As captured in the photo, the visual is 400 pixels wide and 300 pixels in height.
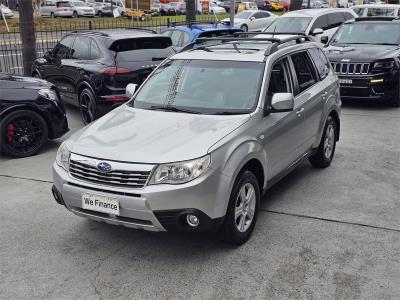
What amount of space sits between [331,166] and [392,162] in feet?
2.83

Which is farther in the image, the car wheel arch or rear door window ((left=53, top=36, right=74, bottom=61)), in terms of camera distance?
rear door window ((left=53, top=36, right=74, bottom=61))

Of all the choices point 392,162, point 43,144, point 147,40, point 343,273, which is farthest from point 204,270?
point 147,40

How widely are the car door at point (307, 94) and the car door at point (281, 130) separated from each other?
12 cm

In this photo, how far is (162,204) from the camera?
3838mm

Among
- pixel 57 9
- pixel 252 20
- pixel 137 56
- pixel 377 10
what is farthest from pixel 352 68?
pixel 57 9

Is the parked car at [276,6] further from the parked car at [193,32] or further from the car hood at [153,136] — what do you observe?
the car hood at [153,136]

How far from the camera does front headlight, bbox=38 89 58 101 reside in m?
7.68

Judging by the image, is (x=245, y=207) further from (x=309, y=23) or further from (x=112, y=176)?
(x=309, y=23)

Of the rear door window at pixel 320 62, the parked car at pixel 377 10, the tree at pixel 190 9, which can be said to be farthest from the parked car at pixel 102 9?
the rear door window at pixel 320 62

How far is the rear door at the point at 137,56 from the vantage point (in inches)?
337

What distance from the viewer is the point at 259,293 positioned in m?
3.74

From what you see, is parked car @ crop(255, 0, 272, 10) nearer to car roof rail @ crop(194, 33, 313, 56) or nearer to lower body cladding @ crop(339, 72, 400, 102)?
lower body cladding @ crop(339, 72, 400, 102)

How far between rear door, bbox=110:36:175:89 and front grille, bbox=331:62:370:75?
3.60 m

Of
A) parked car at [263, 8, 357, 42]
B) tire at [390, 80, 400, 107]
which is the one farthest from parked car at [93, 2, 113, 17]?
tire at [390, 80, 400, 107]
